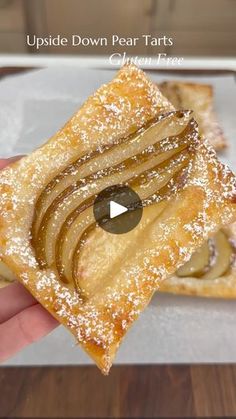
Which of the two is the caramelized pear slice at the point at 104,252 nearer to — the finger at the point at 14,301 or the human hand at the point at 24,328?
the human hand at the point at 24,328

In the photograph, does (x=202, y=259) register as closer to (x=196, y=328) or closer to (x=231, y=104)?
(x=196, y=328)

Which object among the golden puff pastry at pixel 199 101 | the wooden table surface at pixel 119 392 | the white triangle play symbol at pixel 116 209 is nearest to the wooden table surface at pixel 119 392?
the wooden table surface at pixel 119 392

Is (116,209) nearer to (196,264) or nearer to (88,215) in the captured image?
(88,215)

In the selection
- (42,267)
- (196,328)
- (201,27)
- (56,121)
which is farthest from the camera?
(201,27)

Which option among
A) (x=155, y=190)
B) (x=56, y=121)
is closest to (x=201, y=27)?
(x=56, y=121)

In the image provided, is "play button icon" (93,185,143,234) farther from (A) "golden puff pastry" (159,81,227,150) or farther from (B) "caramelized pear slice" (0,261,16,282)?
(A) "golden puff pastry" (159,81,227,150)

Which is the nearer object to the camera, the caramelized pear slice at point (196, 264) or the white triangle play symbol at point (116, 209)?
the white triangle play symbol at point (116, 209)
